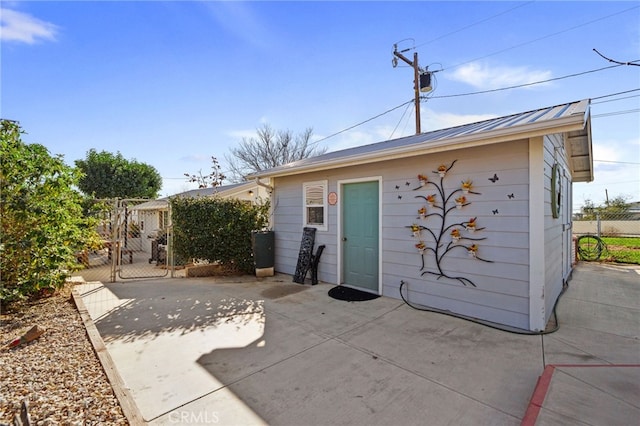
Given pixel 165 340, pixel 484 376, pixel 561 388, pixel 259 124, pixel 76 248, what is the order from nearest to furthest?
1. pixel 561 388
2. pixel 484 376
3. pixel 165 340
4. pixel 76 248
5. pixel 259 124

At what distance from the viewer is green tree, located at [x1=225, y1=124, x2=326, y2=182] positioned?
2095 centimetres

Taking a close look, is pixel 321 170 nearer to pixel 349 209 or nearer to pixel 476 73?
pixel 349 209

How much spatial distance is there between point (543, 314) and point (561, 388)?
1585 millimetres

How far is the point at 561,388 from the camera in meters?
2.09

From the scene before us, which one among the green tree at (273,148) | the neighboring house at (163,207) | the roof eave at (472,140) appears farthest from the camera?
the green tree at (273,148)

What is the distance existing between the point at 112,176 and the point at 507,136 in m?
20.1

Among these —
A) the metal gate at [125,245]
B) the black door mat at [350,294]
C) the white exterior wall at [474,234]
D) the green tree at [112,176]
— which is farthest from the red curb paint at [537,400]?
the green tree at [112,176]

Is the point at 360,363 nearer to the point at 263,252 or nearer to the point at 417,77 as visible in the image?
the point at 263,252

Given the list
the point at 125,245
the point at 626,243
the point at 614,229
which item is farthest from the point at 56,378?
the point at 614,229

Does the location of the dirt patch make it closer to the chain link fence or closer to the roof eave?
the roof eave

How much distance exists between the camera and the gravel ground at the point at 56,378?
6.15ft

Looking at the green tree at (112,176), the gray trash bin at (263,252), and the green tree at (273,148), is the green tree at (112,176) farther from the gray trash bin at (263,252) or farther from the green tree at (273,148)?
the gray trash bin at (263,252)

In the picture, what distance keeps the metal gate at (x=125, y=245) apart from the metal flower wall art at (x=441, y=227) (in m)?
5.45

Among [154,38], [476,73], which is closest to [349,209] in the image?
[154,38]
